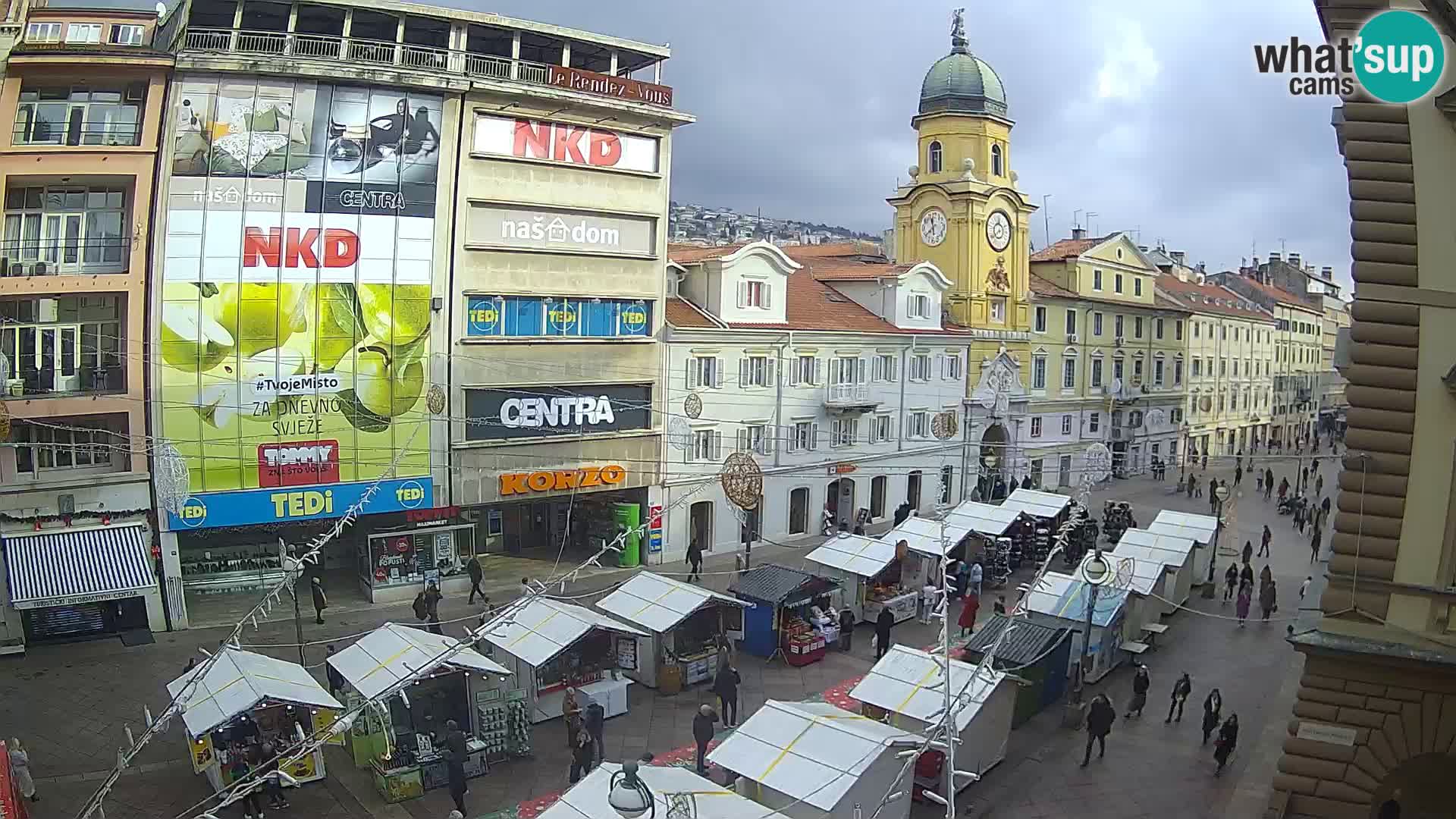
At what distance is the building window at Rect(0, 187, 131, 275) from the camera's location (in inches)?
1022

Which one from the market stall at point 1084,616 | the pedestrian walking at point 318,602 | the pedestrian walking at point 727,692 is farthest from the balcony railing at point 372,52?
the market stall at point 1084,616

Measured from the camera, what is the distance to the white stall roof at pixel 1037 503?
111 ft

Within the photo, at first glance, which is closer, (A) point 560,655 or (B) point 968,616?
(A) point 560,655

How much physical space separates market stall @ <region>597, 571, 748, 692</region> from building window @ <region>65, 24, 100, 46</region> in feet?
68.1

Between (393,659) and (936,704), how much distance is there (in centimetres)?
958

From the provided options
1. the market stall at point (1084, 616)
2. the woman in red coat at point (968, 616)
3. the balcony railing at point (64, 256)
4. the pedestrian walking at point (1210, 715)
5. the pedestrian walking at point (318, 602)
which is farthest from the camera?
the pedestrian walking at point (318, 602)

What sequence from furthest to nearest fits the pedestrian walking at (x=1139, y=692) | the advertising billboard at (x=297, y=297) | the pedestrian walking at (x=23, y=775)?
the advertising billboard at (x=297, y=297) < the pedestrian walking at (x=1139, y=692) < the pedestrian walking at (x=23, y=775)

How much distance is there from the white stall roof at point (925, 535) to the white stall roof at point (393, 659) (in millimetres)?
13137

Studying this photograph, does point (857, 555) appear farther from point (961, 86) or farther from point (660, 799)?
point (961, 86)

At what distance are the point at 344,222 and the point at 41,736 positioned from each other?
575 inches

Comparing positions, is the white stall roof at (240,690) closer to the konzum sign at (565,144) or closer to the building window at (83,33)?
the konzum sign at (565,144)

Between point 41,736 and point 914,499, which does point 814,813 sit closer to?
point 41,736

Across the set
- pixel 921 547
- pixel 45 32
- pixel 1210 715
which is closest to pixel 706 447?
pixel 921 547

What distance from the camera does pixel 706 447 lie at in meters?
36.1
